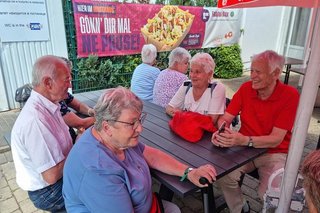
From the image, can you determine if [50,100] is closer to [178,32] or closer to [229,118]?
[229,118]

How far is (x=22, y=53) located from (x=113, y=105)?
4.00m

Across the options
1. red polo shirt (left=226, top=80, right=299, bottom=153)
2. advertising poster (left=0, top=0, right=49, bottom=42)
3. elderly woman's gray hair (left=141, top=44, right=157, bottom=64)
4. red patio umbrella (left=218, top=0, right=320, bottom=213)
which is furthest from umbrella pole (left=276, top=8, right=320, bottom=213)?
advertising poster (left=0, top=0, right=49, bottom=42)

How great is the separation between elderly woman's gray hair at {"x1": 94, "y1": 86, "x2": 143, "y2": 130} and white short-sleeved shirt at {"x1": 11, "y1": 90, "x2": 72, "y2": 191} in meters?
0.39

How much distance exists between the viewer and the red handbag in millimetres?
1886

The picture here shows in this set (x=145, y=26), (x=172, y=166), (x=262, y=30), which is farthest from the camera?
(x=262, y=30)

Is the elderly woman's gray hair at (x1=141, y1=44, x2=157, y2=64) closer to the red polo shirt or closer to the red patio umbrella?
the red polo shirt

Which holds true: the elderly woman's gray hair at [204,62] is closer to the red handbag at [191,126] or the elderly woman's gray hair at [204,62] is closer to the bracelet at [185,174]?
the red handbag at [191,126]

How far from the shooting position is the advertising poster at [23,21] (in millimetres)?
4098

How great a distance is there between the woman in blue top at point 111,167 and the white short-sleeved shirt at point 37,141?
0.28 m

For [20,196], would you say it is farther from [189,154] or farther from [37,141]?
[189,154]

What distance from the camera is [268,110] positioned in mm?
2027

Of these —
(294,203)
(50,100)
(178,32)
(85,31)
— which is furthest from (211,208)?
(178,32)

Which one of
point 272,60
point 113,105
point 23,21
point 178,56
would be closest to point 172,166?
point 113,105

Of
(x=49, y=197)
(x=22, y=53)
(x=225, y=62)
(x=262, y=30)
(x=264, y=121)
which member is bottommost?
(x=49, y=197)
